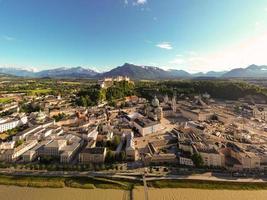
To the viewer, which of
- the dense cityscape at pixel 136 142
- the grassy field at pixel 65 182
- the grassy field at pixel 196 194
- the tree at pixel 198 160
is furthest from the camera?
the dense cityscape at pixel 136 142

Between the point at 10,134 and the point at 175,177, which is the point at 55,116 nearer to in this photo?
the point at 10,134

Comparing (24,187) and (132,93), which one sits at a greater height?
(132,93)

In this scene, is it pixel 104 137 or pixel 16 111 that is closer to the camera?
pixel 104 137

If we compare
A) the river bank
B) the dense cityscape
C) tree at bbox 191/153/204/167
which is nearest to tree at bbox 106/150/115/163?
the dense cityscape

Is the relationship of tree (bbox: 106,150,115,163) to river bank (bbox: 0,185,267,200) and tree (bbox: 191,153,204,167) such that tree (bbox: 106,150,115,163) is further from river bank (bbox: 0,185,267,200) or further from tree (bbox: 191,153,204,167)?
tree (bbox: 191,153,204,167)

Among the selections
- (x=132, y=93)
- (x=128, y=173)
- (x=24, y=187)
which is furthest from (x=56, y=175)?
(x=132, y=93)

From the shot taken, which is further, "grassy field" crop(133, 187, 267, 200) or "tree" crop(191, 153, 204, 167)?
"tree" crop(191, 153, 204, 167)

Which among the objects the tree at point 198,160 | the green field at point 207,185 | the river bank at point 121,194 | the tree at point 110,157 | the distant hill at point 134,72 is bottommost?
the river bank at point 121,194

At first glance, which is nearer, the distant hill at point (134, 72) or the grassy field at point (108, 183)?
the grassy field at point (108, 183)

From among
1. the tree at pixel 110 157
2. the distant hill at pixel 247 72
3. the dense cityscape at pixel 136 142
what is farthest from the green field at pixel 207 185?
the distant hill at pixel 247 72

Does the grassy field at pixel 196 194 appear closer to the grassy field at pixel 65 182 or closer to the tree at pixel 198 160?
the grassy field at pixel 65 182

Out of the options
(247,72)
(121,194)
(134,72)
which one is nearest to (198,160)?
(121,194)
